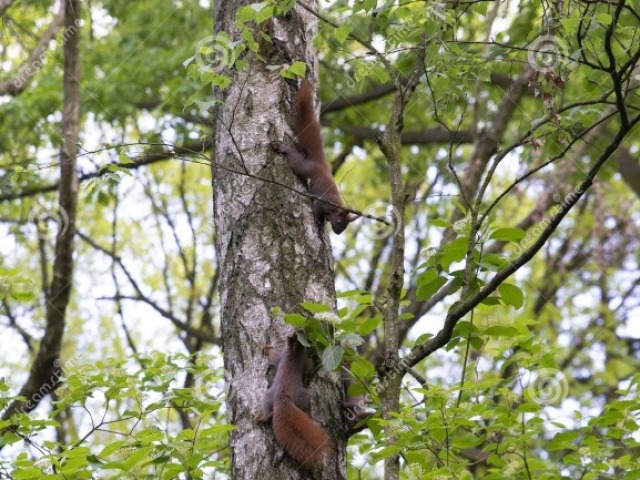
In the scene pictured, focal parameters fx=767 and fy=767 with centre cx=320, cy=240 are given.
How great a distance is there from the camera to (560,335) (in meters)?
11.8

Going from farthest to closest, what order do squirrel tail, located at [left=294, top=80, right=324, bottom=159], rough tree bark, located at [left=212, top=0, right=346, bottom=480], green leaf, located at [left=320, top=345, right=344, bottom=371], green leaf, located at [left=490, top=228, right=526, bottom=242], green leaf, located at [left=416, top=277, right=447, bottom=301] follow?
squirrel tail, located at [left=294, top=80, right=324, bottom=159], green leaf, located at [left=416, top=277, right=447, bottom=301], green leaf, located at [left=490, top=228, right=526, bottom=242], rough tree bark, located at [left=212, top=0, right=346, bottom=480], green leaf, located at [left=320, top=345, right=344, bottom=371]

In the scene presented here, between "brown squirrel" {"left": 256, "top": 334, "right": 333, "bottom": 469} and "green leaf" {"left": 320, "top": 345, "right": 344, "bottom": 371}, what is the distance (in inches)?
6.0

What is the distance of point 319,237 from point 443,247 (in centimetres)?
48

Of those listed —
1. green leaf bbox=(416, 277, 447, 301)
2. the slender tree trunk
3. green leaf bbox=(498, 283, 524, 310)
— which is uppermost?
the slender tree trunk

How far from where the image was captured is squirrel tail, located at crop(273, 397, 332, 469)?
2.50 metres

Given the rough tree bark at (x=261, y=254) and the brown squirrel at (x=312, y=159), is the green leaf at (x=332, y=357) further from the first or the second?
the brown squirrel at (x=312, y=159)

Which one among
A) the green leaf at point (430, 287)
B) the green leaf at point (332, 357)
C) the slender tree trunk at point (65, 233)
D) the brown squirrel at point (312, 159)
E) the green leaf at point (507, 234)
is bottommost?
the green leaf at point (332, 357)

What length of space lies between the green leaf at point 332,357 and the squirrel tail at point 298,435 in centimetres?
20

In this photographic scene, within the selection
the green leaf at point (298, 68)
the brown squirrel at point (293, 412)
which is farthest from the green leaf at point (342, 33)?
the brown squirrel at point (293, 412)

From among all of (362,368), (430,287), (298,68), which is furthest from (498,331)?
(298,68)

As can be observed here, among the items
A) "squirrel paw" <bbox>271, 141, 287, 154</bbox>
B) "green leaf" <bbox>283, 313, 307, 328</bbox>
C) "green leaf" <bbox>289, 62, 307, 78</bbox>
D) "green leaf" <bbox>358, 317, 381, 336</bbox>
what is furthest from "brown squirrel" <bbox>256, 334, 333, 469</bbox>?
"green leaf" <bbox>289, 62, 307, 78</bbox>

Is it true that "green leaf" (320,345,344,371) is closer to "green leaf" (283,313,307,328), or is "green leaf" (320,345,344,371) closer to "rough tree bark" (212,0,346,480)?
"green leaf" (283,313,307,328)

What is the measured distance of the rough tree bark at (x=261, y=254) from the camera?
267 centimetres

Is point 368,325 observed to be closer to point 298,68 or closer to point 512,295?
point 512,295
